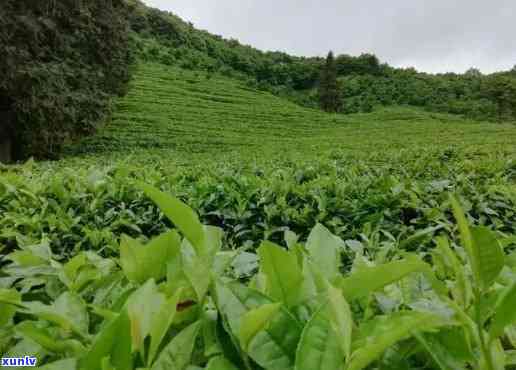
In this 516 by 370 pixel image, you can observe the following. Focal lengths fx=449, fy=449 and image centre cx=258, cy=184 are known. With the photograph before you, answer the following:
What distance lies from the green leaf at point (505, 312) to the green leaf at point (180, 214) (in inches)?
15.6

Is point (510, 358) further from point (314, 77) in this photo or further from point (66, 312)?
point (314, 77)

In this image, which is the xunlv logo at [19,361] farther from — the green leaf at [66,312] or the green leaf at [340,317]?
the green leaf at [340,317]

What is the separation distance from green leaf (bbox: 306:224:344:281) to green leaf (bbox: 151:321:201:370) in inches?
10.6

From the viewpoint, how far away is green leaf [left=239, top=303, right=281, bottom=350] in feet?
1.68

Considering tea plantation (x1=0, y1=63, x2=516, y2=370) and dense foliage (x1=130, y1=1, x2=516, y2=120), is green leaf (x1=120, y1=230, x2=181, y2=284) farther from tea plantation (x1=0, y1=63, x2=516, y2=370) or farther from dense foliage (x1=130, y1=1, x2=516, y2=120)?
dense foliage (x1=130, y1=1, x2=516, y2=120)

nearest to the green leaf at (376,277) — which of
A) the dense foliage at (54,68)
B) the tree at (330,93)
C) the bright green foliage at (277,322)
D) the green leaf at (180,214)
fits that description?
the bright green foliage at (277,322)

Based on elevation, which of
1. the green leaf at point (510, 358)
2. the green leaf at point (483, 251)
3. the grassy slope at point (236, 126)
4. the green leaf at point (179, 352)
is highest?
the green leaf at point (483, 251)

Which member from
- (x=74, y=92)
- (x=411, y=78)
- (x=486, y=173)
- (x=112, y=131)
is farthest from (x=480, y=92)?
(x=486, y=173)

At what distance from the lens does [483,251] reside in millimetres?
516

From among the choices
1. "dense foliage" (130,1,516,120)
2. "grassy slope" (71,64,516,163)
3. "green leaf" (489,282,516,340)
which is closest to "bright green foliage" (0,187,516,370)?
"green leaf" (489,282,516,340)

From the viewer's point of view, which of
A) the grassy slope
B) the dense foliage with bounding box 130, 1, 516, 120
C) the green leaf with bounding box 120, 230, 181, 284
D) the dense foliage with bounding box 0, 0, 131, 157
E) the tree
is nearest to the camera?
the green leaf with bounding box 120, 230, 181, 284

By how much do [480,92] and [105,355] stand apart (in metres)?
42.8

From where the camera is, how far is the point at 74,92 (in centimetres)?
1348

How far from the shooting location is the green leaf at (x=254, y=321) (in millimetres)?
512
